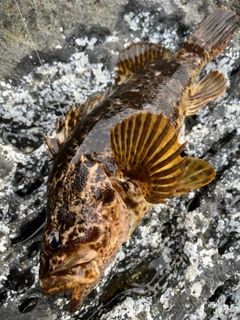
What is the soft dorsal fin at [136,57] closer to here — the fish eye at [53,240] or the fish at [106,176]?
Result: the fish at [106,176]

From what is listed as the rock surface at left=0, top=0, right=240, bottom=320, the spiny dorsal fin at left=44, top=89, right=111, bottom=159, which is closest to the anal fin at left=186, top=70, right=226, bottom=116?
the rock surface at left=0, top=0, right=240, bottom=320

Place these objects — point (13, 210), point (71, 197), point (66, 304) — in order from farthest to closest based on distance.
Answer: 1. point (13, 210)
2. point (66, 304)
3. point (71, 197)

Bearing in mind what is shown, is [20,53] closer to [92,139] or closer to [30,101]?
[30,101]

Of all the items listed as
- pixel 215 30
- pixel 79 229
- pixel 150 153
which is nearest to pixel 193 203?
pixel 150 153

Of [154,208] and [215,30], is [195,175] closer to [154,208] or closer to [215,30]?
[154,208]

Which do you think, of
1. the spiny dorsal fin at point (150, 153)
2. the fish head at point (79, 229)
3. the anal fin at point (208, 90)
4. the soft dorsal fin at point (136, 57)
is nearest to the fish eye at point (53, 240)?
the fish head at point (79, 229)

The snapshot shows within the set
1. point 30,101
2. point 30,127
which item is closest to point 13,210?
point 30,127
